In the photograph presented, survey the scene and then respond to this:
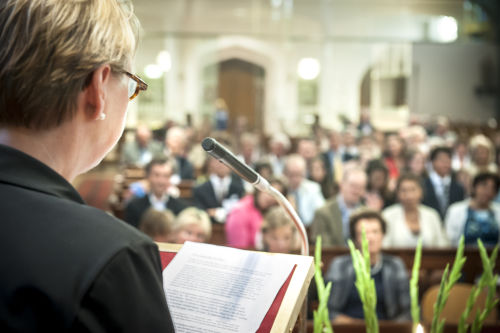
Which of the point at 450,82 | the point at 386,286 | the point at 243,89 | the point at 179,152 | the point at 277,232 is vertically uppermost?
the point at 450,82

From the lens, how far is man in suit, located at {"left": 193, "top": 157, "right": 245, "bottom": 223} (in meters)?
6.57

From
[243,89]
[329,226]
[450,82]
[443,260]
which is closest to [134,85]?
[443,260]

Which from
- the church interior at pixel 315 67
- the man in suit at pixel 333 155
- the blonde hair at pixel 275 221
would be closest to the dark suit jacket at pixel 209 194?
the man in suit at pixel 333 155

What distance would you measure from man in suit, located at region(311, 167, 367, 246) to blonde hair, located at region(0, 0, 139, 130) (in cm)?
427

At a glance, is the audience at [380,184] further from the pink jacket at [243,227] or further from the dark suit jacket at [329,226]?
the pink jacket at [243,227]

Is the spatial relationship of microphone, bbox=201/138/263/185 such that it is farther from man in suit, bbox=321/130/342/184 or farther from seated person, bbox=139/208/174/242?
man in suit, bbox=321/130/342/184

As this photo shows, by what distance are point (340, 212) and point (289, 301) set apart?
4136mm

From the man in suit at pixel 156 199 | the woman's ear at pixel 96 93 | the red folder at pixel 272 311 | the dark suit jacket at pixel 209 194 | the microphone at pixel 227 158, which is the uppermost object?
the woman's ear at pixel 96 93

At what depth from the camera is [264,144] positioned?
565 inches

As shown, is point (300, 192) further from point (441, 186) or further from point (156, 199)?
point (441, 186)

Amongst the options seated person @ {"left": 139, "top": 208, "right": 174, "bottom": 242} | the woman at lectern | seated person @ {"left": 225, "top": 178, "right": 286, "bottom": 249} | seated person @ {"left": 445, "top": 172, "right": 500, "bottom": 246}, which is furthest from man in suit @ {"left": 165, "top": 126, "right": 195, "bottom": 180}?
the woman at lectern

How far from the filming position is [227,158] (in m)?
1.30

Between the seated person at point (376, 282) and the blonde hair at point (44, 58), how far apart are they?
9.96ft

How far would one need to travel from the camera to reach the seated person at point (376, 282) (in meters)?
3.81
